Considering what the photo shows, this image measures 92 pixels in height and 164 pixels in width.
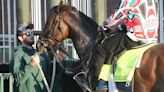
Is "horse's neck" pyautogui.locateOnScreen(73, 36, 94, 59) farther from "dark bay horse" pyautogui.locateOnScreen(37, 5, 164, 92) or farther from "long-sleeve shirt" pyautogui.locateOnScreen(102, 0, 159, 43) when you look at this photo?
"long-sleeve shirt" pyautogui.locateOnScreen(102, 0, 159, 43)

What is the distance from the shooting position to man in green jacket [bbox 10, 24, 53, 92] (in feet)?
20.8

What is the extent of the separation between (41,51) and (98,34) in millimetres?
788

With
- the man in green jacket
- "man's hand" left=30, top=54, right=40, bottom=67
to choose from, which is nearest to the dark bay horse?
"man's hand" left=30, top=54, right=40, bottom=67

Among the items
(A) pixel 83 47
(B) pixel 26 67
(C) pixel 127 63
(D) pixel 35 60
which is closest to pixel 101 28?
(A) pixel 83 47

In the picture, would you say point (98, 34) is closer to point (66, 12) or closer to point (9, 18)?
point (66, 12)

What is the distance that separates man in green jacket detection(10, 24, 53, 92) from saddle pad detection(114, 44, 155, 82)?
4.12 feet

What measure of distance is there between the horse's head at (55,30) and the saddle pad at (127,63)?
1009 millimetres

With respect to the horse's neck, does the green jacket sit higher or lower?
lower

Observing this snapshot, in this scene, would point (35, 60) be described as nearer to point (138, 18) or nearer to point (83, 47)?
point (83, 47)

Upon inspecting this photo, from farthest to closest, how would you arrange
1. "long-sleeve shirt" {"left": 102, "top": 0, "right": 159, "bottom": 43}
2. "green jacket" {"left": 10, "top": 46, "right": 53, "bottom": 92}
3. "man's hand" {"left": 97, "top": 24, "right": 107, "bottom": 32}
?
1. "green jacket" {"left": 10, "top": 46, "right": 53, "bottom": 92}
2. "man's hand" {"left": 97, "top": 24, "right": 107, "bottom": 32}
3. "long-sleeve shirt" {"left": 102, "top": 0, "right": 159, "bottom": 43}

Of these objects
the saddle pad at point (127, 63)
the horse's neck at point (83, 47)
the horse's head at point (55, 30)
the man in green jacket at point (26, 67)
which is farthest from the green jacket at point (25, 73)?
the saddle pad at point (127, 63)

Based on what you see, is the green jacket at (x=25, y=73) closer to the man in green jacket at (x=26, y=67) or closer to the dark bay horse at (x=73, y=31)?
the man in green jacket at (x=26, y=67)

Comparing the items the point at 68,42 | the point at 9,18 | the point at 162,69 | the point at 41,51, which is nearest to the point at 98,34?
the point at 41,51

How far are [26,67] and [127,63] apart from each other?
1515 millimetres
